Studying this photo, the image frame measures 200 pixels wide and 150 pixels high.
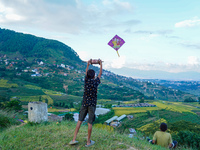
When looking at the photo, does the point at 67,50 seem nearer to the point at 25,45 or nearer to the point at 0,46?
the point at 25,45

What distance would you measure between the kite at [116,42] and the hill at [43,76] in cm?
5317

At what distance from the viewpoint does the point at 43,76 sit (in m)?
96.2

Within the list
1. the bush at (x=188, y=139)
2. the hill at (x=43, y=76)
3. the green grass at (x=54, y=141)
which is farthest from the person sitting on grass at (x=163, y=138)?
the hill at (x=43, y=76)

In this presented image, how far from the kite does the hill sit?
53.2 meters

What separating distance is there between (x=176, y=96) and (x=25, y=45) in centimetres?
12392

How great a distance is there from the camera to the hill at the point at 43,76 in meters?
73.0

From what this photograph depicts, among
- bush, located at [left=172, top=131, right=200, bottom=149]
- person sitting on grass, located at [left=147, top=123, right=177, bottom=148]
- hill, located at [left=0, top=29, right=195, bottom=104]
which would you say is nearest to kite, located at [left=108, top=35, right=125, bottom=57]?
person sitting on grass, located at [left=147, top=123, right=177, bottom=148]

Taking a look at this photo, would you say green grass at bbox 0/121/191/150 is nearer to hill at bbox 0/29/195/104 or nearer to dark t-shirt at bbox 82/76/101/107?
dark t-shirt at bbox 82/76/101/107

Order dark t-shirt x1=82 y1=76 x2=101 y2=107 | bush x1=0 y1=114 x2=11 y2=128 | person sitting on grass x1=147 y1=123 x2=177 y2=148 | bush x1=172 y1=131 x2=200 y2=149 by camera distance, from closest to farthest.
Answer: dark t-shirt x1=82 y1=76 x2=101 y2=107 < person sitting on grass x1=147 y1=123 x2=177 y2=148 < bush x1=0 y1=114 x2=11 y2=128 < bush x1=172 y1=131 x2=200 y2=149

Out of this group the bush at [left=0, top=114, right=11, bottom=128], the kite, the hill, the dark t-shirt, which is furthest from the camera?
the hill

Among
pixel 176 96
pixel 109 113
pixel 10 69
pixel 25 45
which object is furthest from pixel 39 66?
pixel 176 96

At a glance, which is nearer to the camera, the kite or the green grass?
the green grass

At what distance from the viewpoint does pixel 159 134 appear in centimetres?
494

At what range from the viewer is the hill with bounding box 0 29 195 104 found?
239 feet
